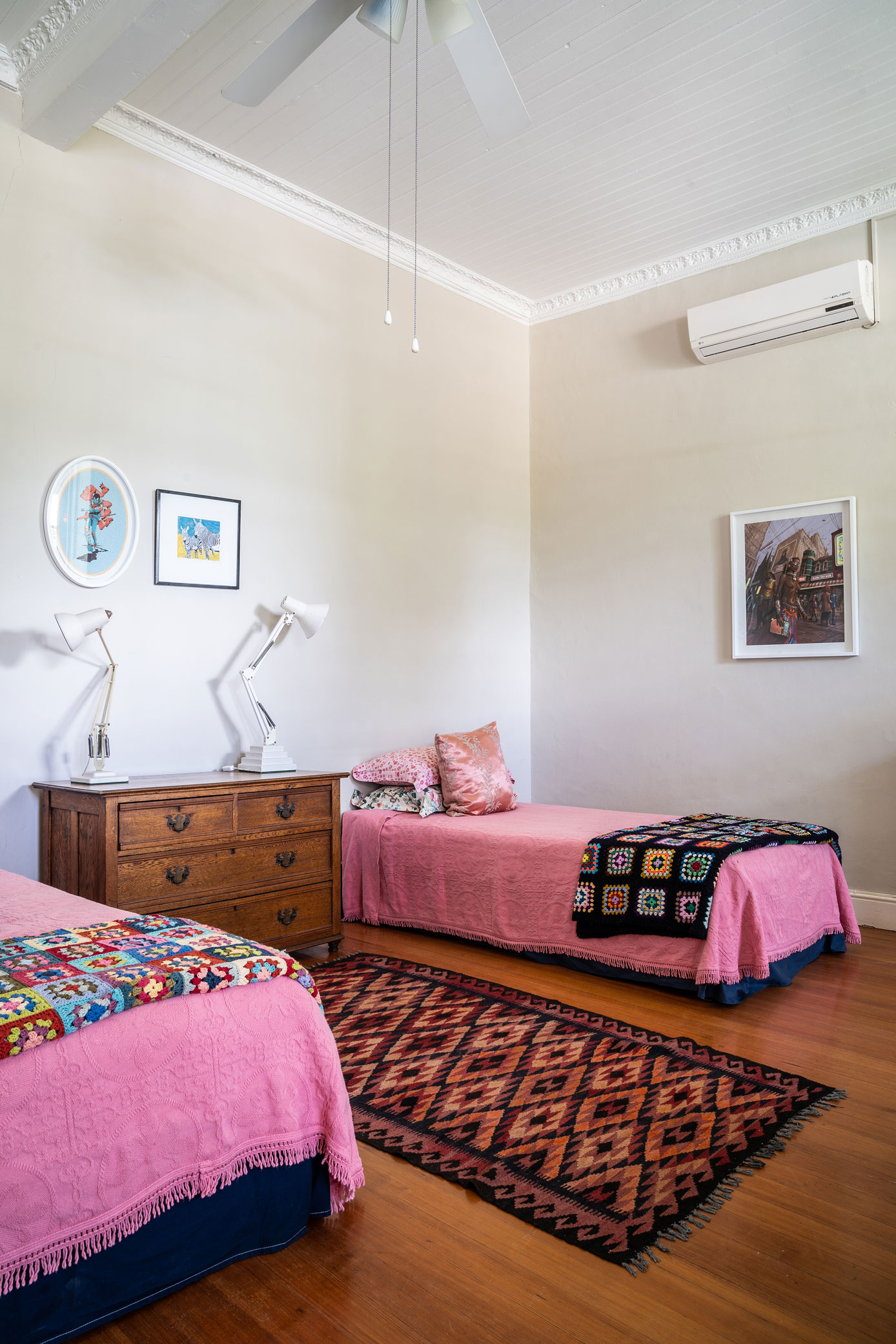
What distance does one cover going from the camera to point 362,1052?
104 inches

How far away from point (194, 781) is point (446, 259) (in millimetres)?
3230

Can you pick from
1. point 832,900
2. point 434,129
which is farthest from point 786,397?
point 832,900

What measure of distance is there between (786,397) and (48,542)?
3.47m

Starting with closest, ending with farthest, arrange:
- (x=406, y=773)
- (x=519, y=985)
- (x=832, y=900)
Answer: (x=519, y=985) → (x=832, y=900) → (x=406, y=773)

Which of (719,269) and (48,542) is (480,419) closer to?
(719,269)

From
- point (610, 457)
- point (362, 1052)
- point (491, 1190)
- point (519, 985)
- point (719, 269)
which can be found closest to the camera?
point (491, 1190)

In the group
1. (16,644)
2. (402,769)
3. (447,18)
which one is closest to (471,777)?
(402,769)

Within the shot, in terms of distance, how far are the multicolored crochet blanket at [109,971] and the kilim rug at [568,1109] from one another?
0.62 m

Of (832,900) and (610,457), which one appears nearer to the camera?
(832,900)

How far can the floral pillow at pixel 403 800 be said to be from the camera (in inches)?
166

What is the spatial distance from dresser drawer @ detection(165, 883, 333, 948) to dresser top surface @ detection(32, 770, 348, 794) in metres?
0.43

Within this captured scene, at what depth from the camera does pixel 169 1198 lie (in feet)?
5.02

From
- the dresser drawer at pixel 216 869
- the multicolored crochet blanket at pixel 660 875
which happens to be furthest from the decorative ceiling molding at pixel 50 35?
the multicolored crochet blanket at pixel 660 875

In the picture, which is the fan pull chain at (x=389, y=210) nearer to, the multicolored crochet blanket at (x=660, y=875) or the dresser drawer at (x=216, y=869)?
the dresser drawer at (x=216, y=869)
